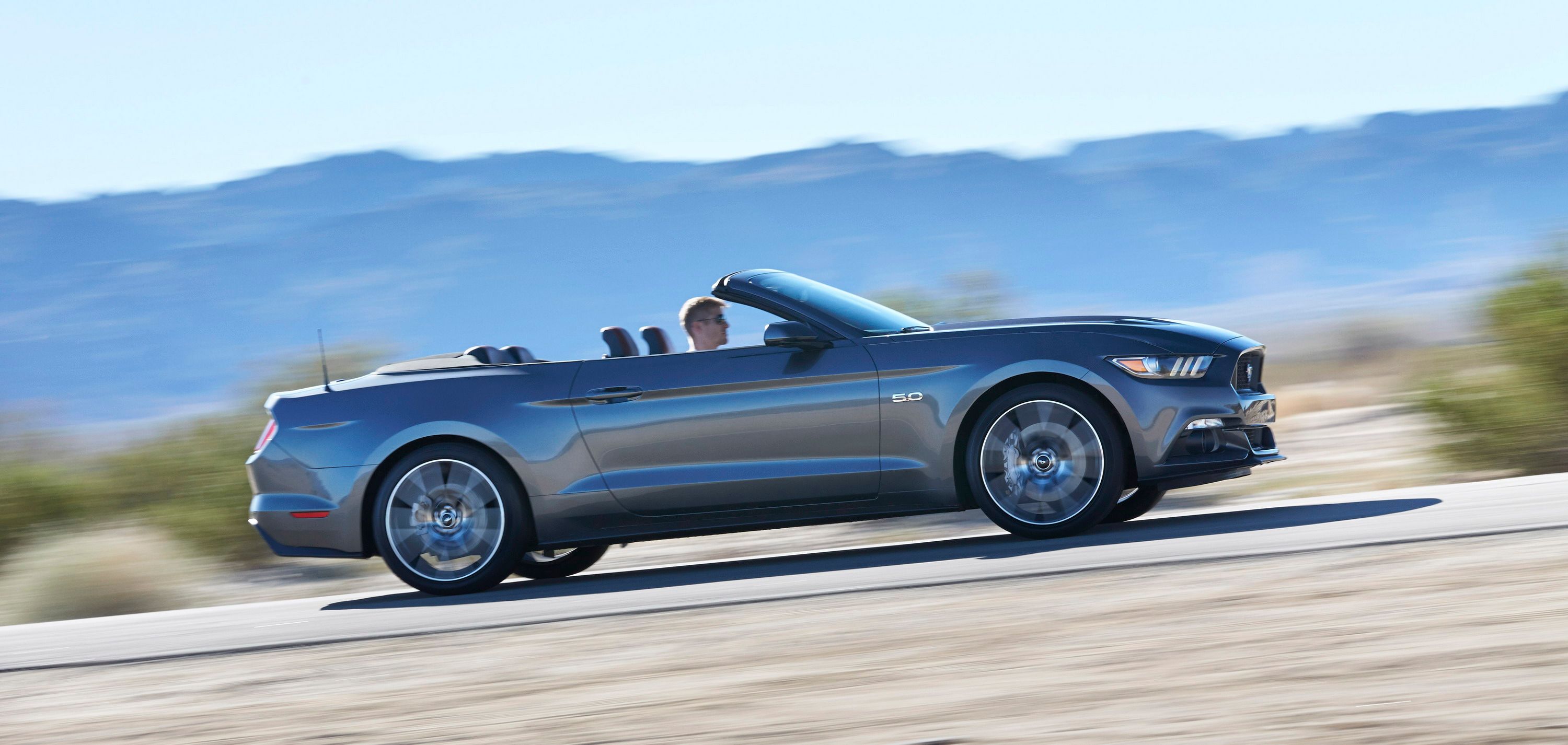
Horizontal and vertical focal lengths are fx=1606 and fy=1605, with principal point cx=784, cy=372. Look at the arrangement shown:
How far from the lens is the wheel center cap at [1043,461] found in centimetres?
729

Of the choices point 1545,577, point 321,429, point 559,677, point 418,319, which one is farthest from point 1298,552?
point 418,319

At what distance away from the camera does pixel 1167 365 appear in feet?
23.9

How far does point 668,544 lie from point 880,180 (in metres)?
113

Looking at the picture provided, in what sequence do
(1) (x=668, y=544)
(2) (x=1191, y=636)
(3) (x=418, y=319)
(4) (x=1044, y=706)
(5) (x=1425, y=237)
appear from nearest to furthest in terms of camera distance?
(4) (x=1044, y=706) < (2) (x=1191, y=636) < (1) (x=668, y=544) < (3) (x=418, y=319) < (5) (x=1425, y=237)

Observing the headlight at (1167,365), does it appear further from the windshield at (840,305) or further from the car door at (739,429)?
the car door at (739,429)

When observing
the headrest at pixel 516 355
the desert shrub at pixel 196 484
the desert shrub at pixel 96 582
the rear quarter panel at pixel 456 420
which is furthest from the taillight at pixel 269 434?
the desert shrub at pixel 196 484

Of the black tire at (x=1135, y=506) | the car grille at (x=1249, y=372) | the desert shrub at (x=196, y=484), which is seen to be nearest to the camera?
the car grille at (x=1249, y=372)

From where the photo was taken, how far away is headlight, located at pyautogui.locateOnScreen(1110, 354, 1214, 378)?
7254mm

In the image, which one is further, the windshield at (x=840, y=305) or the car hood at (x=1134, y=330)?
the windshield at (x=840, y=305)

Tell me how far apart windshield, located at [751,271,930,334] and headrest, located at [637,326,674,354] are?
601 mm

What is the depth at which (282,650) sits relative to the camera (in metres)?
6.50

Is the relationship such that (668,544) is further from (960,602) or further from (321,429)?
(960,602)

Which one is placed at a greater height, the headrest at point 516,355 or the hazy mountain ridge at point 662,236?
the hazy mountain ridge at point 662,236

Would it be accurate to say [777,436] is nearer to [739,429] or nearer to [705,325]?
[739,429]
